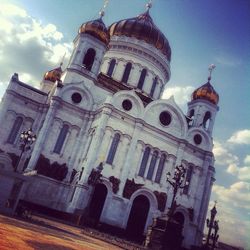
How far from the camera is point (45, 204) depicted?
915 inches

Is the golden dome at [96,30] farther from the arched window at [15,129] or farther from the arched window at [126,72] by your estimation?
the arched window at [15,129]

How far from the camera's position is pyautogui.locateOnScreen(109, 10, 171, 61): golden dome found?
33.1 meters

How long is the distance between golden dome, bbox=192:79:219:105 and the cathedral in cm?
325

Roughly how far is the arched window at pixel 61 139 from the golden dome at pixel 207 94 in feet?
49.0

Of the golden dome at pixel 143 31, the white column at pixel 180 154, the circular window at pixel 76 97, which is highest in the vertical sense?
the golden dome at pixel 143 31

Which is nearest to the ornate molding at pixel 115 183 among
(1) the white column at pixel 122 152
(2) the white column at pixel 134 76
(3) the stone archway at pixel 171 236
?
(1) the white column at pixel 122 152

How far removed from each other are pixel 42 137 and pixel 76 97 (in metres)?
4.66

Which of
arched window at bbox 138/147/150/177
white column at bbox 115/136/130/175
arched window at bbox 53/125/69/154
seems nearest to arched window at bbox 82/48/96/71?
arched window at bbox 53/125/69/154

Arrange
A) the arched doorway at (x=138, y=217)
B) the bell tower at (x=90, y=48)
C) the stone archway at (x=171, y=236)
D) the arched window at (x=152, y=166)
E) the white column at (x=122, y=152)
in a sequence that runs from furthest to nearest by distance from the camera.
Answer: the bell tower at (x=90, y=48), the arched window at (x=152, y=166), the white column at (x=122, y=152), the arched doorway at (x=138, y=217), the stone archway at (x=171, y=236)

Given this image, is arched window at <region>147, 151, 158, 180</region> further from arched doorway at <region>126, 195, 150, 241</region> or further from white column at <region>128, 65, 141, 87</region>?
white column at <region>128, 65, 141, 87</region>

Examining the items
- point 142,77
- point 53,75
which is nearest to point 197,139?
point 142,77

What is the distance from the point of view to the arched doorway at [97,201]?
2331cm

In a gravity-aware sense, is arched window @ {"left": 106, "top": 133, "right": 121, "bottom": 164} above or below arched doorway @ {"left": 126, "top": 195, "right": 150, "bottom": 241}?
above

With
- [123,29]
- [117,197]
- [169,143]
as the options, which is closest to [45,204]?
[117,197]
